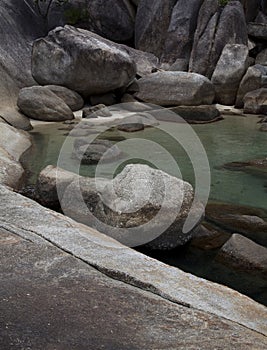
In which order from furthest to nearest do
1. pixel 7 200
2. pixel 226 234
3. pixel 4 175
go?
pixel 4 175, pixel 226 234, pixel 7 200

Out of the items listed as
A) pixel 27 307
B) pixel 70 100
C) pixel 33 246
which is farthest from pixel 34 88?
pixel 27 307

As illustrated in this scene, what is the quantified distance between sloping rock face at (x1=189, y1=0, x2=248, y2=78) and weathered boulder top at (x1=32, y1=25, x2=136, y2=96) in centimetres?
378

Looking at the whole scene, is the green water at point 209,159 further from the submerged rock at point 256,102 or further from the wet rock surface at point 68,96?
the wet rock surface at point 68,96

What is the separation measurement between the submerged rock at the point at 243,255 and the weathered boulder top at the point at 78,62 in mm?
10260

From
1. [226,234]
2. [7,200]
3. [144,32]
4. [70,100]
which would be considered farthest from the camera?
[144,32]

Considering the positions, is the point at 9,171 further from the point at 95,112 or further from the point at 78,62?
the point at 78,62

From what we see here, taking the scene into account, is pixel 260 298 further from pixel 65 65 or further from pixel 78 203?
pixel 65 65

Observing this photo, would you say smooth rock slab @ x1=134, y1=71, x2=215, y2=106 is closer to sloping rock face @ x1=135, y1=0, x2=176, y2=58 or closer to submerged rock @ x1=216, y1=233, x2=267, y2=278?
sloping rock face @ x1=135, y1=0, x2=176, y2=58

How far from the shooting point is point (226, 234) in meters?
5.89

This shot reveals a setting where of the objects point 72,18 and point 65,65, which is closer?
point 65,65

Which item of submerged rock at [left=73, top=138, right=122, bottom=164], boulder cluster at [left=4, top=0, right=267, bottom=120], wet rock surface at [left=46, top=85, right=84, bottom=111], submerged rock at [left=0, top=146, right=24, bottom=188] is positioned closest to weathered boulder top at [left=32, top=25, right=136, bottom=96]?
boulder cluster at [left=4, top=0, right=267, bottom=120]

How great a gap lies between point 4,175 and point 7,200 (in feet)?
8.58

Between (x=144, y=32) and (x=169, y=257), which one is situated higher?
(x=144, y=32)

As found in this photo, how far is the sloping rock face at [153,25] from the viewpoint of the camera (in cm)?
1950
